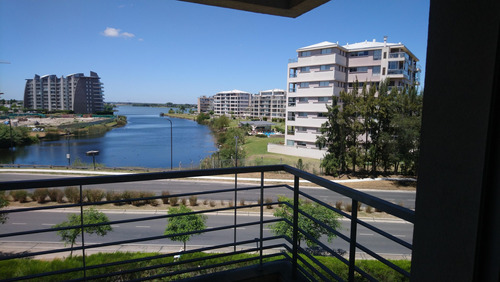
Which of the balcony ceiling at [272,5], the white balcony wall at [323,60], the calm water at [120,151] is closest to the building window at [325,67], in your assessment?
the white balcony wall at [323,60]

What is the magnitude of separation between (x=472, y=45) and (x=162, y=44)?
60763mm

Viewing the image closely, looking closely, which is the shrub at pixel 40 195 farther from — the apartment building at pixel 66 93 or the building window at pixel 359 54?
the building window at pixel 359 54

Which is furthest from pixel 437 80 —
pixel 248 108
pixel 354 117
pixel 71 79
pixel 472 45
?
pixel 248 108

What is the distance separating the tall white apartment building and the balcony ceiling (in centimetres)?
2421

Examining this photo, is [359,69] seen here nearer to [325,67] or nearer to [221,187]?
[325,67]

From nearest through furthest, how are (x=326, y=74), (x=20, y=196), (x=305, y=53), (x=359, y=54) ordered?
1. (x=20, y=196)
2. (x=326, y=74)
3. (x=359, y=54)
4. (x=305, y=53)

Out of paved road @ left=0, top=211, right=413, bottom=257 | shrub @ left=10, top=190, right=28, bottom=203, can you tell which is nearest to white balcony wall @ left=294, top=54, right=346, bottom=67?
paved road @ left=0, top=211, right=413, bottom=257

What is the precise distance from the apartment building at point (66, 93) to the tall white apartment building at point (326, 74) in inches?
1068

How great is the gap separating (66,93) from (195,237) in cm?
3535

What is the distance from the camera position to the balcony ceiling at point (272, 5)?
6.10ft

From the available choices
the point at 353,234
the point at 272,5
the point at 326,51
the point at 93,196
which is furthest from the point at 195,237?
the point at 326,51

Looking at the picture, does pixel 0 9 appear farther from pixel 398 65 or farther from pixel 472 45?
pixel 398 65

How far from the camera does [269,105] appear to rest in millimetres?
69750

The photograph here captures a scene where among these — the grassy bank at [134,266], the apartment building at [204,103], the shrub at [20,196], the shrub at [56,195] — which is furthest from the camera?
the apartment building at [204,103]
